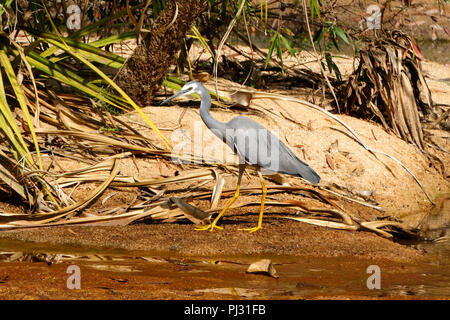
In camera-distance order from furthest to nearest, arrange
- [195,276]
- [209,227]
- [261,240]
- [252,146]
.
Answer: [252,146]
[209,227]
[261,240]
[195,276]

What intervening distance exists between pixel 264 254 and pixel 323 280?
2.09 ft

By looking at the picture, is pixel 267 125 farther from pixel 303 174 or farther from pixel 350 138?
pixel 303 174

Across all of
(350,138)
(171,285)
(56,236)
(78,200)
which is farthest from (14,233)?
(350,138)

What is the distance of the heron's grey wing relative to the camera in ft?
15.3

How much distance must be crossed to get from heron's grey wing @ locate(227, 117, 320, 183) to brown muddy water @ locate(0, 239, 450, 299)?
91 centimetres

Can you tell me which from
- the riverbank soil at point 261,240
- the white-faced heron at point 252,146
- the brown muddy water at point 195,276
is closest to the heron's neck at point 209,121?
the white-faced heron at point 252,146

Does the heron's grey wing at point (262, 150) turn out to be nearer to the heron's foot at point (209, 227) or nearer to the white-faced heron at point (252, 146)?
the white-faced heron at point (252, 146)

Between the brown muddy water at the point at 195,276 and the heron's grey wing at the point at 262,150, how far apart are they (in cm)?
91

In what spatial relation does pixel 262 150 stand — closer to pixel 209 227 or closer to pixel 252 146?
pixel 252 146

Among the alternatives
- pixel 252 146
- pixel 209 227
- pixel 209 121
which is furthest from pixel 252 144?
pixel 209 227

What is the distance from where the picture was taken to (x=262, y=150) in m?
4.71

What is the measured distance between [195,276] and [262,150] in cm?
152

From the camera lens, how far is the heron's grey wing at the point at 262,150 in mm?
4656

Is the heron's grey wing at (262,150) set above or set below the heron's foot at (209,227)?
above
